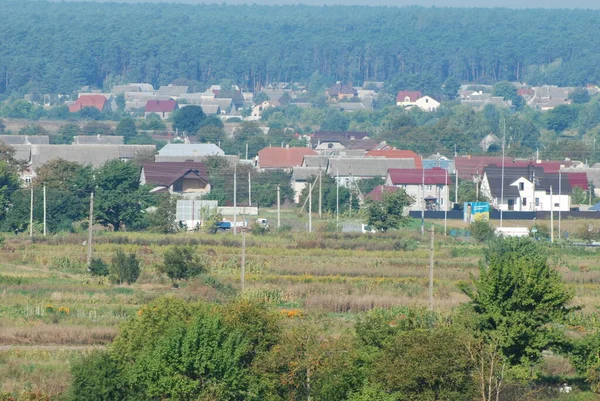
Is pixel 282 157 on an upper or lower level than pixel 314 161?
upper

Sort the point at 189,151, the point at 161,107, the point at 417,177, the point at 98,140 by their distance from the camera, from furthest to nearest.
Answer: the point at 161,107 → the point at 98,140 → the point at 189,151 → the point at 417,177

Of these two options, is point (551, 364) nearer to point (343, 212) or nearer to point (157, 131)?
point (343, 212)

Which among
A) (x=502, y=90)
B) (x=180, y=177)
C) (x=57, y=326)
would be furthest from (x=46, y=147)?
(x=502, y=90)

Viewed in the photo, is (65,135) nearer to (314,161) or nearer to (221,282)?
(314,161)

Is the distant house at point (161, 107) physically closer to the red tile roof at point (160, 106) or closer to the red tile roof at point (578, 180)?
the red tile roof at point (160, 106)

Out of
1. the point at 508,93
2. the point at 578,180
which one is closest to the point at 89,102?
the point at 508,93

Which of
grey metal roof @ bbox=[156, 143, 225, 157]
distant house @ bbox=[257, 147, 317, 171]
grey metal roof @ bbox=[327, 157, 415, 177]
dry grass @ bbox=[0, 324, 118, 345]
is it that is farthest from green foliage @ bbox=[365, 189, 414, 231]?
distant house @ bbox=[257, 147, 317, 171]
